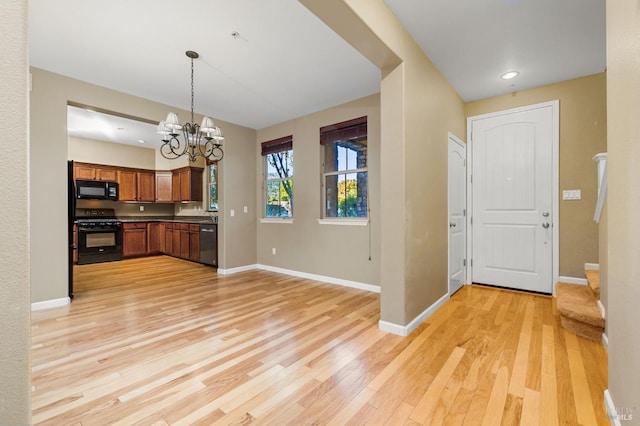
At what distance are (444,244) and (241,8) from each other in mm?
3171

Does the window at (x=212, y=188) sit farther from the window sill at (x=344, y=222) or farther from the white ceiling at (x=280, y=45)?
the window sill at (x=344, y=222)

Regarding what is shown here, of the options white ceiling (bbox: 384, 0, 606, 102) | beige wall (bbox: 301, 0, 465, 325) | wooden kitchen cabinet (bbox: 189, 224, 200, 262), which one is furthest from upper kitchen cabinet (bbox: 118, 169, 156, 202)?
white ceiling (bbox: 384, 0, 606, 102)

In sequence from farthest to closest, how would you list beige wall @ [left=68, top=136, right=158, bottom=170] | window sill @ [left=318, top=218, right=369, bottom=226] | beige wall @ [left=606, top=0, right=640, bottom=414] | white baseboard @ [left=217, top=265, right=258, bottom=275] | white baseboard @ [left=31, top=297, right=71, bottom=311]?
beige wall @ [left=68, top=136, right=158, bottom=170]
white baseboard @ [left=217, top=265, right=258, bottom=275]
window sill @ [left=318, top=218, right=369, bottom=226]
white baseboard @ [left=31, top=297, right=71, bottom=311]
beige wall @ [left=606, top=0, right=640, bottom=414]

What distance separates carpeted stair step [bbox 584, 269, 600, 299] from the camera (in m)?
2.62

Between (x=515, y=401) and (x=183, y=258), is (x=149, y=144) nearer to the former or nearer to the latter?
(x=183, y=258)

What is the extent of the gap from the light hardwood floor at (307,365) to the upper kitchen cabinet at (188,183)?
374cm

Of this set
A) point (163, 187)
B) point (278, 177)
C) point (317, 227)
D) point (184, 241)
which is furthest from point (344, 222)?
point (163, 187)

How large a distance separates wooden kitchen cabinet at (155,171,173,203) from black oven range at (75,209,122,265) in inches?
48.0

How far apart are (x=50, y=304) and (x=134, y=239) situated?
3748 mm

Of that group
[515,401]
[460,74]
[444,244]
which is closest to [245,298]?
[444,244]

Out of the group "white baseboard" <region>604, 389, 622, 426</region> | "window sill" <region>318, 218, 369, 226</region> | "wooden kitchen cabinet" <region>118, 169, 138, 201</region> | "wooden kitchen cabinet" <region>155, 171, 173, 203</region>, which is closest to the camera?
"white baseboard" <region>604, 389, 622, 426</region>

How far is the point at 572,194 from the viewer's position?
338 centimetres

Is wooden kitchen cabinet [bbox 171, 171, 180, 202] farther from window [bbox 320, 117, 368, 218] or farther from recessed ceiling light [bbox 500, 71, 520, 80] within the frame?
recessed ceiling light [bbox 500, 71, 520, 80]

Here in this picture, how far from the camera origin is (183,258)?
20.6ft
